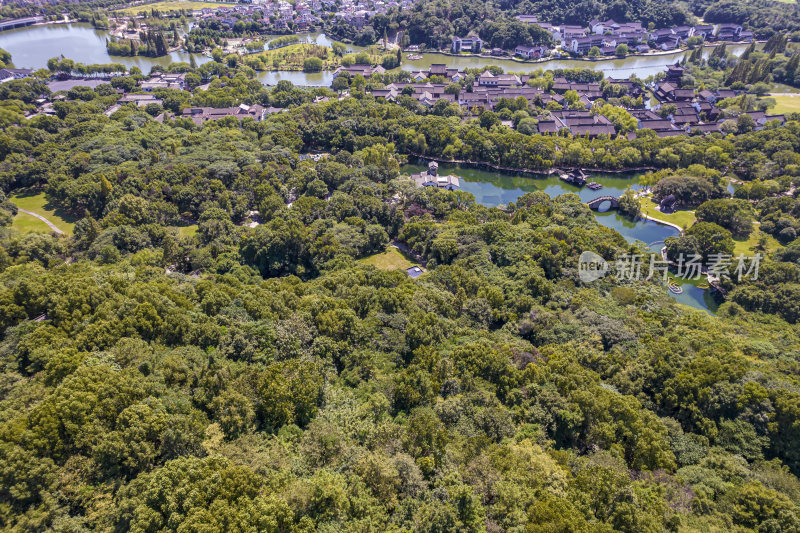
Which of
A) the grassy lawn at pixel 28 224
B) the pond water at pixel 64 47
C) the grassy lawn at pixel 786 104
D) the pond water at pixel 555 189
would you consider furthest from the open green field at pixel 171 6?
the grassy lawn at pixel 786 104

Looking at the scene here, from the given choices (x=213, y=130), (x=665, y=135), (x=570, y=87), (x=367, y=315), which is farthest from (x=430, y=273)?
(x=570, y=87)

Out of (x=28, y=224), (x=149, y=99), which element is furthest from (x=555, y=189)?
(x=149, y=99)

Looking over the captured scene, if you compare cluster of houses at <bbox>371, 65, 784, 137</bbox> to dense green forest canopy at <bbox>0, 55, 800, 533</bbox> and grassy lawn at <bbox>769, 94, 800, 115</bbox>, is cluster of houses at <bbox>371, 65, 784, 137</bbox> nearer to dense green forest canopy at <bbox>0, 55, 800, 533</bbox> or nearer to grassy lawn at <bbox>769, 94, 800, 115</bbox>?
grassy lawn at <bbox>769, 94, 800, 115</bbox>

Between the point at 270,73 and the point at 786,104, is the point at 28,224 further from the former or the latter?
the point at 786,104

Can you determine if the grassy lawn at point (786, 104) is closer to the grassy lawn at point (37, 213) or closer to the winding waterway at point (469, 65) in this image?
the winding waterway at point (469, 65)

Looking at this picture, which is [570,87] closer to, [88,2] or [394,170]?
[394,170]

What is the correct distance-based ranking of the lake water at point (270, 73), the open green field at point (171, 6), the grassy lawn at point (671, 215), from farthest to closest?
the open green field at point (171, 6)
the lake water at point (270, 73)
the grassy lawn at point (671, 215)
